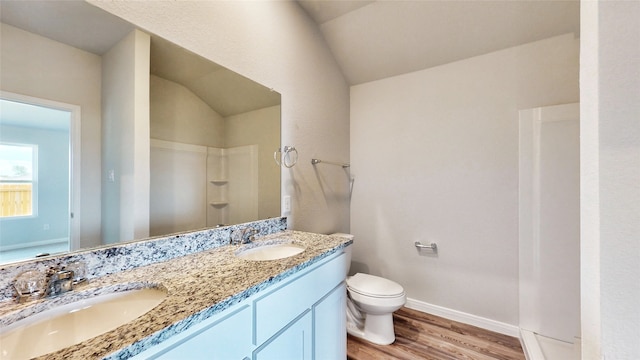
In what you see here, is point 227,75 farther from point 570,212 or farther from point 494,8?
point 570,212

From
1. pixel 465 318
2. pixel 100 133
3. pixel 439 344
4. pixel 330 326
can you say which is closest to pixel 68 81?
pixel 100 133

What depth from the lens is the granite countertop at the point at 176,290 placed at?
491 mm

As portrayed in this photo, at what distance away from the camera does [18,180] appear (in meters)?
0.73

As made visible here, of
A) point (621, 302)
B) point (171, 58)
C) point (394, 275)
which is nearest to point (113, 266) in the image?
point (171, 58)

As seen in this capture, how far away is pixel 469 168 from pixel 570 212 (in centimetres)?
71

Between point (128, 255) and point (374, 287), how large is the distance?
1569 mm

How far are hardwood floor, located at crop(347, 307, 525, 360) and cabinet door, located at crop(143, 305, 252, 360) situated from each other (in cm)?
123

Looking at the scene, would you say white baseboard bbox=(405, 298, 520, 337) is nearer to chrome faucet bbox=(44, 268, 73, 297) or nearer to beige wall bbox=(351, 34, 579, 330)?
beige wall bbox=(351, 34, 579, 330)

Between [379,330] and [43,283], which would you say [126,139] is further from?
[379,330]

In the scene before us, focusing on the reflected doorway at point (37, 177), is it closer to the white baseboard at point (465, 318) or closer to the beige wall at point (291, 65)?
the beige wall at point (291, 65)

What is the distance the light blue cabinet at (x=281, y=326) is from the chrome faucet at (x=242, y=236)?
0.47 meters

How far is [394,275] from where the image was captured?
7.81 feet

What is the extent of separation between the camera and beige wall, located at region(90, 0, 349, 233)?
3.84 ft

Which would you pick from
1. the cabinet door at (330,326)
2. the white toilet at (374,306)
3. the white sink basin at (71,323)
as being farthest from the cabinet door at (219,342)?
the white toilet at (374,306)
